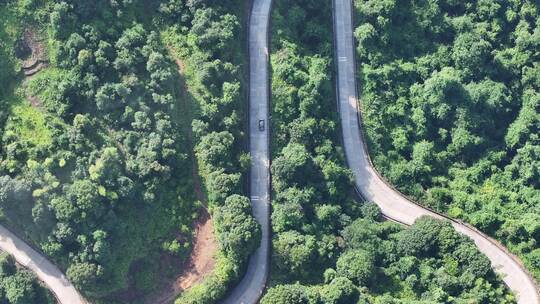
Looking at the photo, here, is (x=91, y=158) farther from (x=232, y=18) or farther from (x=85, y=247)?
(x=232, y=18)

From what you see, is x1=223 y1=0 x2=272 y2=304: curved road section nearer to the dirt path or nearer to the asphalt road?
the dirt path

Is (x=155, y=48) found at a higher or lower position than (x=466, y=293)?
higher

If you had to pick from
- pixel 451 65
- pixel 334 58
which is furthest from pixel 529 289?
pixel 334 58

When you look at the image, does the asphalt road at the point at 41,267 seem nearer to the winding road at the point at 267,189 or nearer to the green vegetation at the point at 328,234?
the winding road at the point at 267,189

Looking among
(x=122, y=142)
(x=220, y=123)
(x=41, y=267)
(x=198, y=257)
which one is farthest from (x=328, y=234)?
(x=41, y=267)

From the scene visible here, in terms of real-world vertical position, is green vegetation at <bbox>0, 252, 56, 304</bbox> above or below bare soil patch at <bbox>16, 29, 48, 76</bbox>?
below

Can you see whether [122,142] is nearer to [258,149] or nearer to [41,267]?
[258,149]

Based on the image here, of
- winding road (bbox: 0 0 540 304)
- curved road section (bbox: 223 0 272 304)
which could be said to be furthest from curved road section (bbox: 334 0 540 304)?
curved road section (bbox: 223 0 272 304)
